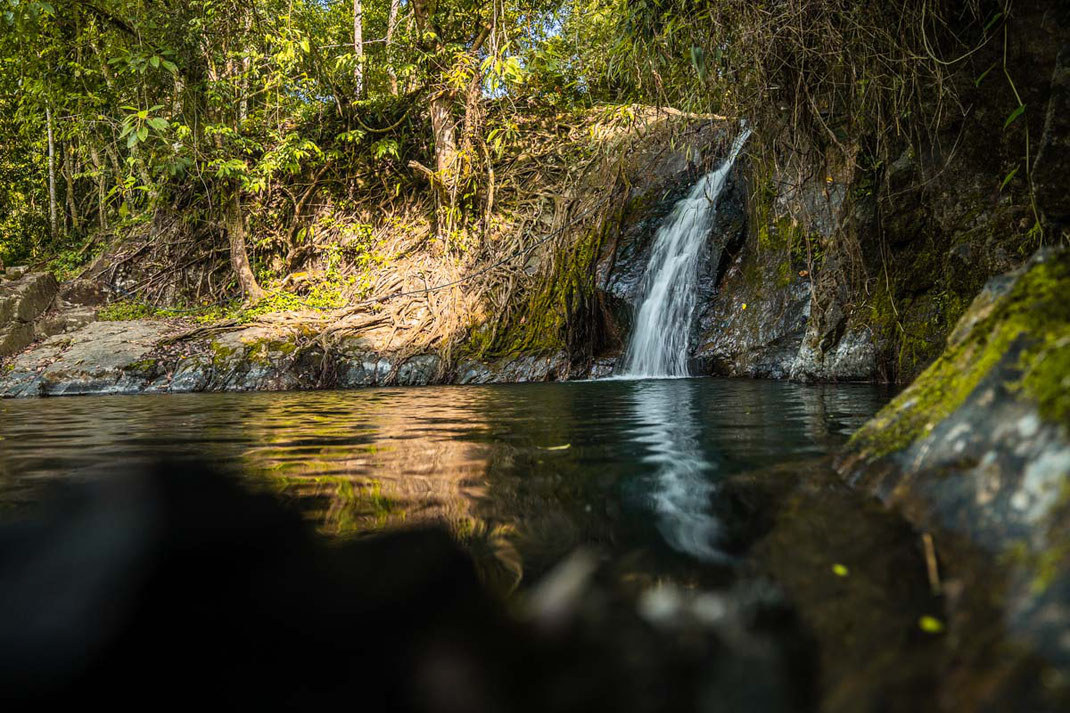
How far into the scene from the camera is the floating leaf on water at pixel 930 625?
0.69 metres

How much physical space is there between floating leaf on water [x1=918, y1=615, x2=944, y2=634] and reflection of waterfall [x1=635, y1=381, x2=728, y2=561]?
326 mm

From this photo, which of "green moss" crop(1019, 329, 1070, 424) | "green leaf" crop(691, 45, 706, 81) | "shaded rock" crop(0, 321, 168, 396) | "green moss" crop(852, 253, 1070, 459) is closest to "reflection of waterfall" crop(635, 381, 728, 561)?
"green moss" crop(852, 253, 1070, 459)

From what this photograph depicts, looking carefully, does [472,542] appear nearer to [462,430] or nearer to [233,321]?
[462,430]

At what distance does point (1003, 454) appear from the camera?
0.91 meters

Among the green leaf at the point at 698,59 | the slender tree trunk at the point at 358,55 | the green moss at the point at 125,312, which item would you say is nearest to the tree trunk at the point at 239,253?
the green moss at the point at 125,312

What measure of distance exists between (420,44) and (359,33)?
191 inches

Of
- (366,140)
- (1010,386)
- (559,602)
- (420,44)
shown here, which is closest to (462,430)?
(559,602)

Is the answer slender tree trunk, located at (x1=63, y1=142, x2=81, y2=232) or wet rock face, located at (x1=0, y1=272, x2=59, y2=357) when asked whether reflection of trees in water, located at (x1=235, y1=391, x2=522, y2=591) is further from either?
slender tree trunk, located at (x1=63, y1=142, x2=81, y2=232)

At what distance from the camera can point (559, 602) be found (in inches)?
34.4

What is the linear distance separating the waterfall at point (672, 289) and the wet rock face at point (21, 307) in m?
9.23

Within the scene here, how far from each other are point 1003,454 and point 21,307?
12.2 meters

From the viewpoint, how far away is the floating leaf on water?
0.69 m

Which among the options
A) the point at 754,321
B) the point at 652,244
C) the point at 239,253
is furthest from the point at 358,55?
the point at 754,321

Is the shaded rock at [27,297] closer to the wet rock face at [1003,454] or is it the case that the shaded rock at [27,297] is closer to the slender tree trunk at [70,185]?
the slender tree trunk at [70,185]
